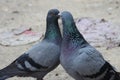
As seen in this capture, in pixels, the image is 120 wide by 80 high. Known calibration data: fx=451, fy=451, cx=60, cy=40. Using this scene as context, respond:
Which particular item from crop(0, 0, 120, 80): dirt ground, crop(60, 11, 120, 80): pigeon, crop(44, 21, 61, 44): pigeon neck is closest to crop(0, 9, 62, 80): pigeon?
crop(44, 21, 61, 44): pigeon neck

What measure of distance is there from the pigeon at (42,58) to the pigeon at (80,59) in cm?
35

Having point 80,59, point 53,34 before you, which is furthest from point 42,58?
point 80,59

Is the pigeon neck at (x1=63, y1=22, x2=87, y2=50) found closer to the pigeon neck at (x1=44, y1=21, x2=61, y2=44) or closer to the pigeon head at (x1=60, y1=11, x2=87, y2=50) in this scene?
the pigeon head at (x1=60, y1=11, x2=87, y2=50)

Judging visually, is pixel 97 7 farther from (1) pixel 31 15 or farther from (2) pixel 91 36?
(2) pixel 91 36

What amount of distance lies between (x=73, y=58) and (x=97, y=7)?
4730 millimetres

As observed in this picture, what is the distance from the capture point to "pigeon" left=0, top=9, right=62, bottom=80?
5406mm

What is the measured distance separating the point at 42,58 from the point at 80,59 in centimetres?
68

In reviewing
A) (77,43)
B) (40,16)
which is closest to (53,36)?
(77,43)

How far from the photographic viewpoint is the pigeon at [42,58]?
17.7 feet

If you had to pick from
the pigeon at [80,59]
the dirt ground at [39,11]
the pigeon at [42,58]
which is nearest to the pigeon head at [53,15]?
the pigeon at [42,58]

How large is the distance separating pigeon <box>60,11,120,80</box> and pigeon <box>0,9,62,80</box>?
1.15 feet

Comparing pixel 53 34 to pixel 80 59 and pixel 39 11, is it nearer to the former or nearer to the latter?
pixel 80 59

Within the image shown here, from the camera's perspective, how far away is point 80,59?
16.0 ft

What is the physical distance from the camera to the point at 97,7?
9516mm
